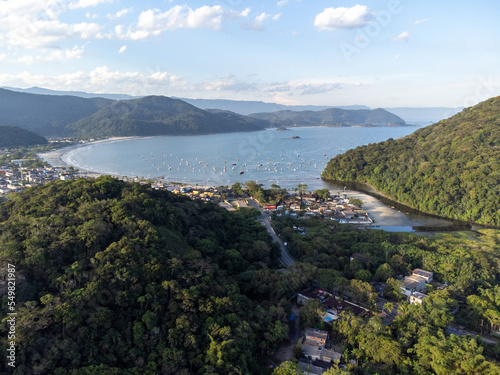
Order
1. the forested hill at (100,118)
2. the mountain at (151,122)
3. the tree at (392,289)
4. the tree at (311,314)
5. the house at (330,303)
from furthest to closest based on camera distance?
the mountain at (151,122), the forested hill at (100,118), the tree at (392,289), the house at (330,303), the tree at (311,314)

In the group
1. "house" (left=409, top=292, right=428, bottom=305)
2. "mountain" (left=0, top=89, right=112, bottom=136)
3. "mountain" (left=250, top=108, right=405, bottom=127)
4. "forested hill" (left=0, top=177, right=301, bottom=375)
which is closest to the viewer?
"forested hill" (left=0, top=177, right=301, bottom=375)

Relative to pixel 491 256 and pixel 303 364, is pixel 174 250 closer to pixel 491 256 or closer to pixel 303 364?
→ pixel 303 364

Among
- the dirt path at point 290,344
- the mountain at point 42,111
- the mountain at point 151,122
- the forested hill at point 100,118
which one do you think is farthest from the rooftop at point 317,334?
the mountain at point 42,111

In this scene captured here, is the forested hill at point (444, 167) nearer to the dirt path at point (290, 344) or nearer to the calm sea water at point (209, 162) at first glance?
the calm sea water at point (209, 162)

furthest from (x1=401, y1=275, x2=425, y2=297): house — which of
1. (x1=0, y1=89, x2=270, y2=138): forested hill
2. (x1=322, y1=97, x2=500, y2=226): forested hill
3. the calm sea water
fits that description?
(x1=0, y1=89, x2=270, y2=138): forested hill

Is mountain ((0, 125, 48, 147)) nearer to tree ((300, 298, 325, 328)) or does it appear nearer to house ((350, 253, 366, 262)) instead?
house ((350, 253, 366, 262))

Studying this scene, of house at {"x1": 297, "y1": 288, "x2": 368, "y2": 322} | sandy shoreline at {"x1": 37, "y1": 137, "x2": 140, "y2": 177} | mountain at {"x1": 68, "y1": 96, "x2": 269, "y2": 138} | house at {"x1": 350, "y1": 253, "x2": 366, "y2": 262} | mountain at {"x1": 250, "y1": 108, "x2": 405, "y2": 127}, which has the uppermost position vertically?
mountain at {"x1": 250, "y1": 108, "x2": 405, "y2": 127}
